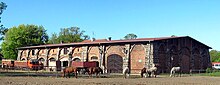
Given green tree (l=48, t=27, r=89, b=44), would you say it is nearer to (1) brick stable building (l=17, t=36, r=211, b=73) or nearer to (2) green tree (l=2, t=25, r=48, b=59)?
(2) green tree (l=2, t=25, r=48, b=59)

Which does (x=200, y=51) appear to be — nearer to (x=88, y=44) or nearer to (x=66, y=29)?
(x=88, y=44)

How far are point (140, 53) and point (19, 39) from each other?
55670mm

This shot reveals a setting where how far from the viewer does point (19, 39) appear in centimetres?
9606

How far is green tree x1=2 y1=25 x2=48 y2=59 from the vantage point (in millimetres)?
95125

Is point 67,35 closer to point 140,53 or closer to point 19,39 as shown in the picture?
point 19,39

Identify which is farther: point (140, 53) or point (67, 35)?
point (67, 35)

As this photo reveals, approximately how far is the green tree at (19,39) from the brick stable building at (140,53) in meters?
34.0

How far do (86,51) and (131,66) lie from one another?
1014cm

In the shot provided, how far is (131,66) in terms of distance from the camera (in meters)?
51.1

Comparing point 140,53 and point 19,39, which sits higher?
point 19,39

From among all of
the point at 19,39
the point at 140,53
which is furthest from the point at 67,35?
the point at 140,53

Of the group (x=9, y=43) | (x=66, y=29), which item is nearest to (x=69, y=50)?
(x=9, y=43)

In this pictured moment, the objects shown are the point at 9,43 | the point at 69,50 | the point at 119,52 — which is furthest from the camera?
the point at 9,43

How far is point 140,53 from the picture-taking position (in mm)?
50250
